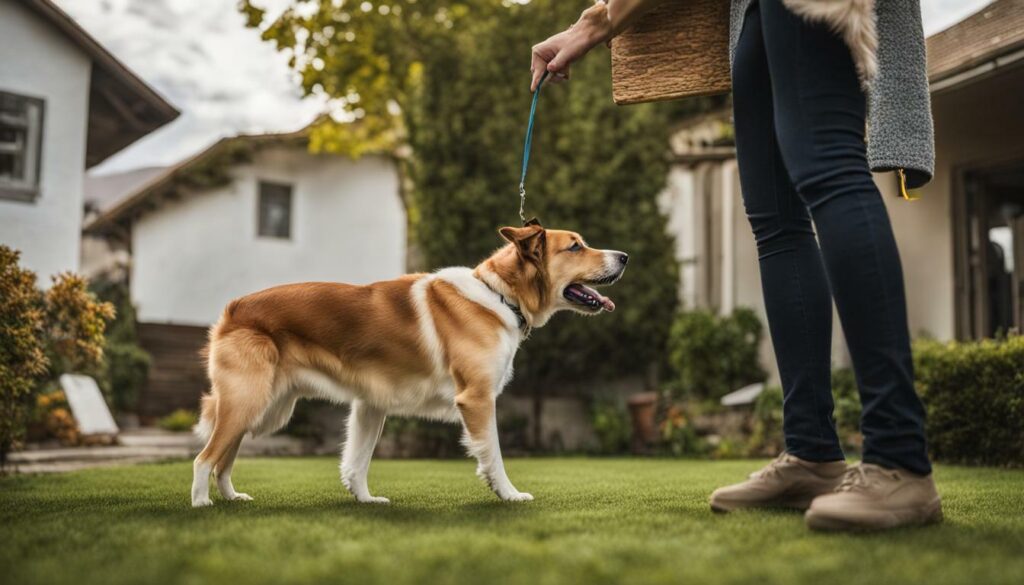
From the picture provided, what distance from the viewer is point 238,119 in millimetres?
19281

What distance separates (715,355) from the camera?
1012 centimetres

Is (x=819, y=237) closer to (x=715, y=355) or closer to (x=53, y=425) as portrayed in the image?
(x=715, y=355)

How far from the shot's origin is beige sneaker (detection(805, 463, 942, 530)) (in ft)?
7.07

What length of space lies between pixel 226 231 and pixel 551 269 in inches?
664

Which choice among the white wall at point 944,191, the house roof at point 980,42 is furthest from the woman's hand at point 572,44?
the white wall at point 944,191

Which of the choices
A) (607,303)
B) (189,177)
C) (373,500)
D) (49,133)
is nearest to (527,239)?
(607,303)

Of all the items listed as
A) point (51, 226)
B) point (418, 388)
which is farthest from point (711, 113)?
point (51, 226)

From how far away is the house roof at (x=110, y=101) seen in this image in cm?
1245

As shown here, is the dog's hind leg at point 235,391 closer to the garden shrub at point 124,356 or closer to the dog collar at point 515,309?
the dog collar at point 515,309

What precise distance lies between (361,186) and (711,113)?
11.8m

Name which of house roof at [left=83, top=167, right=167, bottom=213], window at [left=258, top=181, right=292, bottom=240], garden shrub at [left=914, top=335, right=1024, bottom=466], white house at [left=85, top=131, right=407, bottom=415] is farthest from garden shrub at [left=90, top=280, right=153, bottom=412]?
house roof at [left=83, top=167, right=167, bottom=213]

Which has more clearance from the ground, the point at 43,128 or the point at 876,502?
the point at 43,128

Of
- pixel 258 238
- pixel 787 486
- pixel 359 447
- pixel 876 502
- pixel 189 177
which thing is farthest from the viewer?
pixel 258 238

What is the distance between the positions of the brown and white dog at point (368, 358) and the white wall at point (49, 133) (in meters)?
10.3
